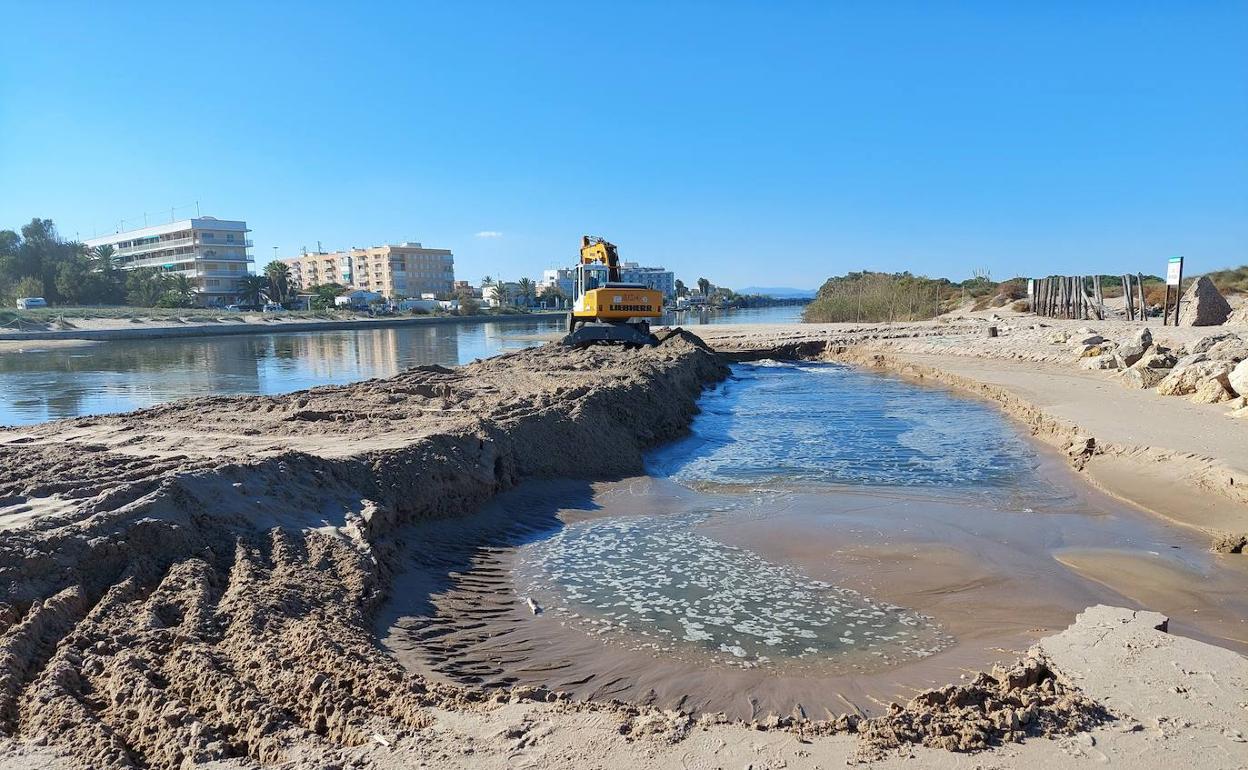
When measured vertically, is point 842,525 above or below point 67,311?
below

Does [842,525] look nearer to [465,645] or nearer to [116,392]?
[465,645]

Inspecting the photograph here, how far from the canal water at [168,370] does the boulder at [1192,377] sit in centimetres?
1761

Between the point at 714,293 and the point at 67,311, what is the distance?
419ft

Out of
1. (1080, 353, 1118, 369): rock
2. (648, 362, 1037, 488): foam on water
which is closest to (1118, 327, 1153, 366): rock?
(1080, 353, 1118, 369): rock

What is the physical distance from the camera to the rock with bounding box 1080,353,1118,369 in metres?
16.9

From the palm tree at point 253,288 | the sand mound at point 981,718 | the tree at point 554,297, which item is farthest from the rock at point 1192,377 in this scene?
the tree at point 554,297

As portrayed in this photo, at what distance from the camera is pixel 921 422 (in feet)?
45.0

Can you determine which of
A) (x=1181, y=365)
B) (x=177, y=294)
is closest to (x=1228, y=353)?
(x=1181, y=365)

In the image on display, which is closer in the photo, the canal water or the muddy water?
the muddy water

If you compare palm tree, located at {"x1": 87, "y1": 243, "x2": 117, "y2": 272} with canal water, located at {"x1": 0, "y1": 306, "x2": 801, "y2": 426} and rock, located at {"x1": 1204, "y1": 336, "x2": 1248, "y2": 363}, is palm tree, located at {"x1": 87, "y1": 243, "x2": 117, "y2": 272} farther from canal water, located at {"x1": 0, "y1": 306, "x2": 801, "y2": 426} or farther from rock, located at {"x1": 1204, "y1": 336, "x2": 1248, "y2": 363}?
rock, located at {"x1": 1204, "y1": 336, "x2": 1248, "y2": 363}

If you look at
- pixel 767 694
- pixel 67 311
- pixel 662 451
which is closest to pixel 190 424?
pixel 662 451

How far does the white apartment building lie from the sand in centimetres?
9469

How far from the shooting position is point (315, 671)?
363 cm

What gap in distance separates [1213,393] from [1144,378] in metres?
2.39
